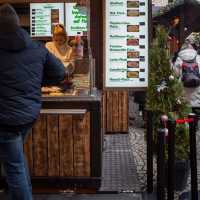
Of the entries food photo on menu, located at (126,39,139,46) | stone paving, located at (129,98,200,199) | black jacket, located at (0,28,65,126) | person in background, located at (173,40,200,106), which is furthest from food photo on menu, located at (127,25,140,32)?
person in background, located at (173,40,200,106)

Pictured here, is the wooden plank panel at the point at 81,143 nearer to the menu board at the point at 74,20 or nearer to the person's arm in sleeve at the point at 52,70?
the person's arm in sleeve at the point at 52,70

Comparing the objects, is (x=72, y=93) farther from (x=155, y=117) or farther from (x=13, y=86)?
(x=13, y=86)

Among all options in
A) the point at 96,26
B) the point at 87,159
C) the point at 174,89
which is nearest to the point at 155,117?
the point at 174,89

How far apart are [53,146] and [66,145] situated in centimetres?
15

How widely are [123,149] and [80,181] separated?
7.62ft

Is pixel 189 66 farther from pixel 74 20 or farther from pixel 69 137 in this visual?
pixel 69 137

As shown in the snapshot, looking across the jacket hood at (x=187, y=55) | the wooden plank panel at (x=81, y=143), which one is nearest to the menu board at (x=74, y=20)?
the wooden plank panel at (x=81, y=143)

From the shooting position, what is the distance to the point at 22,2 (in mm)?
6320

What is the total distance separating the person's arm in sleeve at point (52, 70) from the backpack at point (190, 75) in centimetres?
458

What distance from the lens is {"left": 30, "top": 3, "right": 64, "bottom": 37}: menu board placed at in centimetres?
778

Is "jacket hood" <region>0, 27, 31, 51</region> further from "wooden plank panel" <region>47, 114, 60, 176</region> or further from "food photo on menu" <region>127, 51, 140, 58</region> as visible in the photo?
"food photo on menu" <region>127, 51, 140, 58</region>

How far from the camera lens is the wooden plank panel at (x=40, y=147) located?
6168 mm

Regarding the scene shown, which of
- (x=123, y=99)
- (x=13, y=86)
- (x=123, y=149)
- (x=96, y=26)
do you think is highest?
(x=96, y=26)

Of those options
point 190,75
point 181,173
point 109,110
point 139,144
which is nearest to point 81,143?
point 181,173
